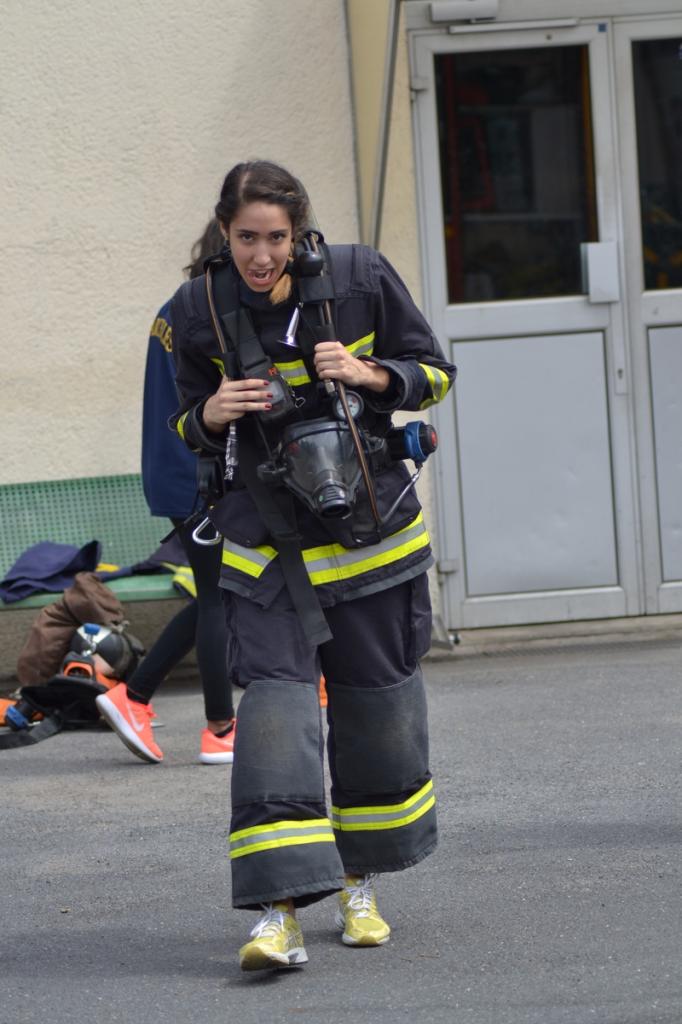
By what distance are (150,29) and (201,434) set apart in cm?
433

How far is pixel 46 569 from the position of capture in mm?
7355

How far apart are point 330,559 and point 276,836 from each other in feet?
2.07

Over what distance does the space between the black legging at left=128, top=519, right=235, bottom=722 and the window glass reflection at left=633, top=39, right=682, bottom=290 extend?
296 cm

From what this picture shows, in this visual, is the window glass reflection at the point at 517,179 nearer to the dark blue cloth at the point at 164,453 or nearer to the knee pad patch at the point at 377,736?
the dark blue cloth at the point at 164,453

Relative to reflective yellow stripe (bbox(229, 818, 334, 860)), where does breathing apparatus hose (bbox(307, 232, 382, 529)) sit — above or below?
above

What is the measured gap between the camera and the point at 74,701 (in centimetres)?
666

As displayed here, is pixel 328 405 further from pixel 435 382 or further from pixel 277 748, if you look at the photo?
pixel 277 748

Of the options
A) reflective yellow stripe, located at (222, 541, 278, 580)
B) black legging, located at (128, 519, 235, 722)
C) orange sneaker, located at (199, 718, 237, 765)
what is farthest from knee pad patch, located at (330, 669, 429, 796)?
orange sneaker, located at (199, 718, 237, 765)

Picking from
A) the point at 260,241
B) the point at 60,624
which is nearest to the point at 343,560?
→ the point at 260,241

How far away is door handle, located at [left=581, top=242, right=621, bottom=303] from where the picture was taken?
7.46 m

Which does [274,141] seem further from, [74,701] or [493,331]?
[74,701]

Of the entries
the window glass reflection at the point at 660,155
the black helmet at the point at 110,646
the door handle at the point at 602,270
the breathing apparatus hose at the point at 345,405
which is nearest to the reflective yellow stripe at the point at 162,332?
the black helmet at the point at 110,646

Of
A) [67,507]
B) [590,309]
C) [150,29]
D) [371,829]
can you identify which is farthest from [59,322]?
[371,829]

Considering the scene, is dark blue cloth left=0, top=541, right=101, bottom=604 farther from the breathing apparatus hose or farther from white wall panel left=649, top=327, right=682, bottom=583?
the breathing apparatus hose
